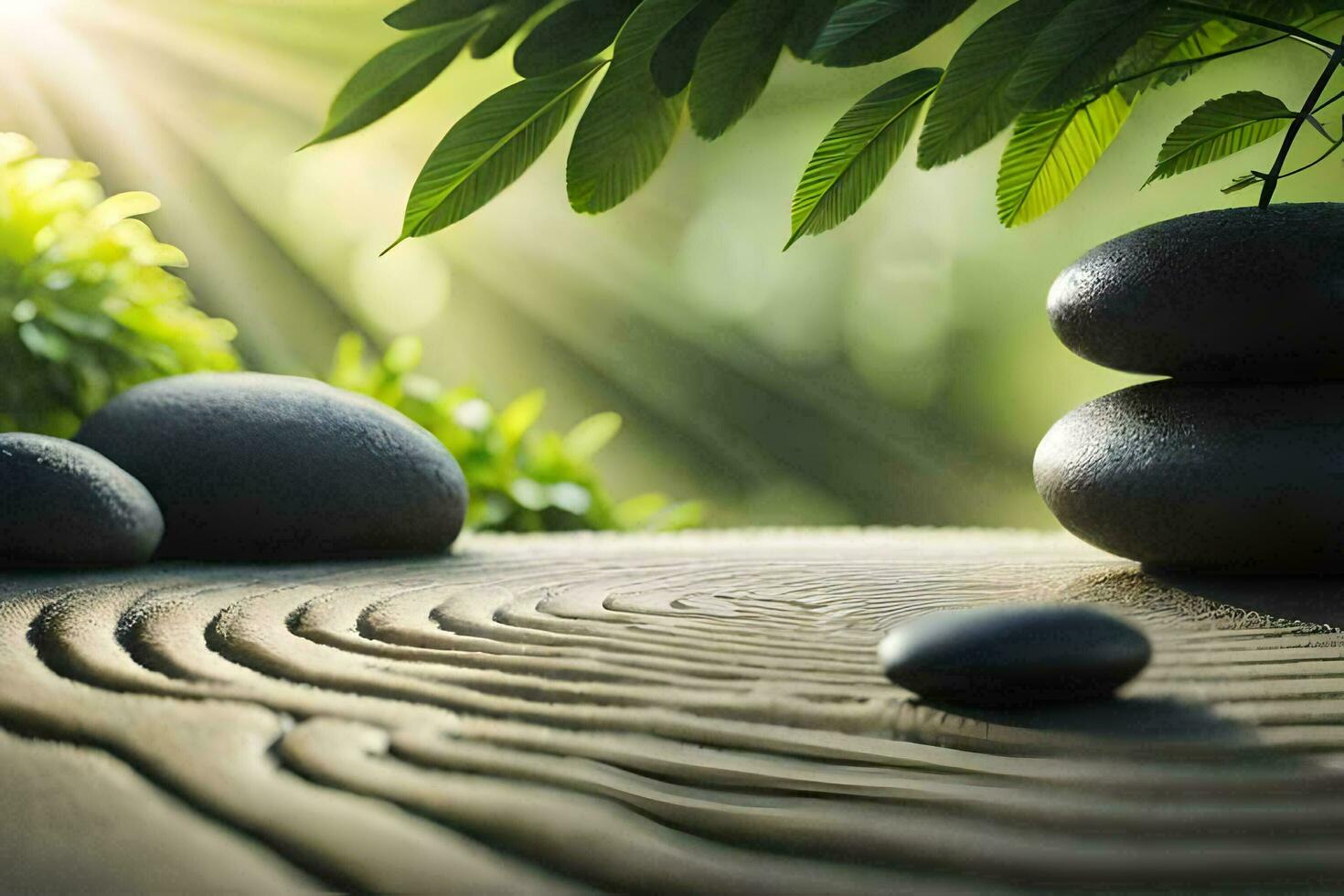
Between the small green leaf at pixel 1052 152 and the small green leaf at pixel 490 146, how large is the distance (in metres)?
0.48

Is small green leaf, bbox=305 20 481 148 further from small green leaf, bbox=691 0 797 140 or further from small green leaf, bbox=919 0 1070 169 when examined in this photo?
small green leaf, bbox=919 0 1070 169

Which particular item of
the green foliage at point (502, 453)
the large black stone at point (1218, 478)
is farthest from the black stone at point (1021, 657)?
the green foliage at point (502, 453)

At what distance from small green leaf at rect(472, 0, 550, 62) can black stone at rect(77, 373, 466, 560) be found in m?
1.25

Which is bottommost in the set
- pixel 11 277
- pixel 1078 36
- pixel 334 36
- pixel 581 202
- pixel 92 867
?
pixel 92 867

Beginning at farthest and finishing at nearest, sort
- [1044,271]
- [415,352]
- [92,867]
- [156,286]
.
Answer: [1044,271], [415,352], [156,286], [92,867]

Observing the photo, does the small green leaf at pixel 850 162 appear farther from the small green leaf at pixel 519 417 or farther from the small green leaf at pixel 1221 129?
the small green leaf at pixel 519 417

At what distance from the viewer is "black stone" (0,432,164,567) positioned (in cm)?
137

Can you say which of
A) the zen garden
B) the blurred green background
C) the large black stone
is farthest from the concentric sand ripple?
the blurred green background

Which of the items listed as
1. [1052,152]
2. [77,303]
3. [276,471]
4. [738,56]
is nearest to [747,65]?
[738,56]

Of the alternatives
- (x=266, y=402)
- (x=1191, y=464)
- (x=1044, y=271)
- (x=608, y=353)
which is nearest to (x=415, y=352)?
(x=608, y=353)

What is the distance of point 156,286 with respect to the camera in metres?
2.60

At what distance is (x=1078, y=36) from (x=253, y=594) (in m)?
0.95

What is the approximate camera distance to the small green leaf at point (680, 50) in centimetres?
56

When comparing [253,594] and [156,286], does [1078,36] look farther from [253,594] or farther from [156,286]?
[156,286]
